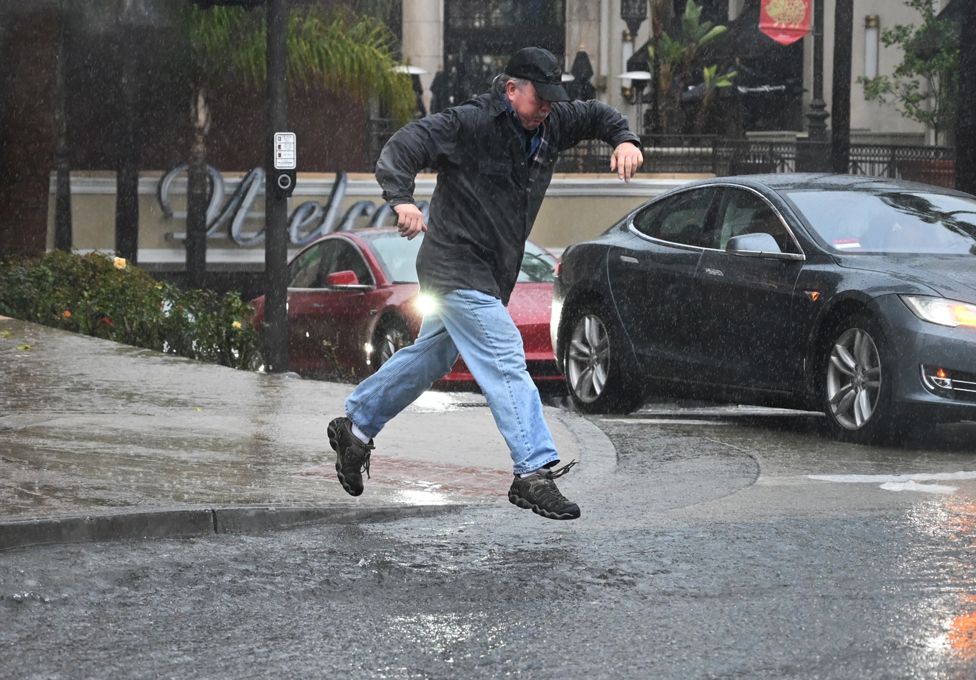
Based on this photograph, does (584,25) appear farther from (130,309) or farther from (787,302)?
(787,302)

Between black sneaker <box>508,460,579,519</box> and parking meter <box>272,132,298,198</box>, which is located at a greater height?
parking meter <box>272,132,298,198</box>

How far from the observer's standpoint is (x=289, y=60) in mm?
21438

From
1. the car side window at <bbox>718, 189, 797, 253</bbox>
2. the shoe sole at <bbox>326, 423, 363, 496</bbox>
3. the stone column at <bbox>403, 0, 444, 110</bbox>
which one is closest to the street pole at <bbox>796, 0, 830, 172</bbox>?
the car side window at <bbox>718, 189, 797, 253</bbox>

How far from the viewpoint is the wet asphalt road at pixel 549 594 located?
15.3 feet

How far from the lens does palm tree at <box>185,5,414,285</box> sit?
21.5m

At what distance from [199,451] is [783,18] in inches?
1022

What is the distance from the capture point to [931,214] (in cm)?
1003

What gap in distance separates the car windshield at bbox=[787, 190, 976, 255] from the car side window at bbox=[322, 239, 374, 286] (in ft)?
14.5

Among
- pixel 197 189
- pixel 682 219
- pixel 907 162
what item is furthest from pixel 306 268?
pixel 907 162

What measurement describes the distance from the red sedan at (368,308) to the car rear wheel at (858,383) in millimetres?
3707

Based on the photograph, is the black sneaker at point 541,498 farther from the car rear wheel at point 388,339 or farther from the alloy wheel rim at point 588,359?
the car rear wheel at point 388,339

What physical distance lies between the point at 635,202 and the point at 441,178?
19707 millimetres

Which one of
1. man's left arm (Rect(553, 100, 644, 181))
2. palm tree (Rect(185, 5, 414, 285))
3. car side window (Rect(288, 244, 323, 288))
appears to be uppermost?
palm tree (Rect(185, 5, 414, 285))

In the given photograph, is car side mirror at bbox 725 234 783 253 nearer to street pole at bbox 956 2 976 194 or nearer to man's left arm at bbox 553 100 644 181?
man's left arm at bbox 553 100 644 181
